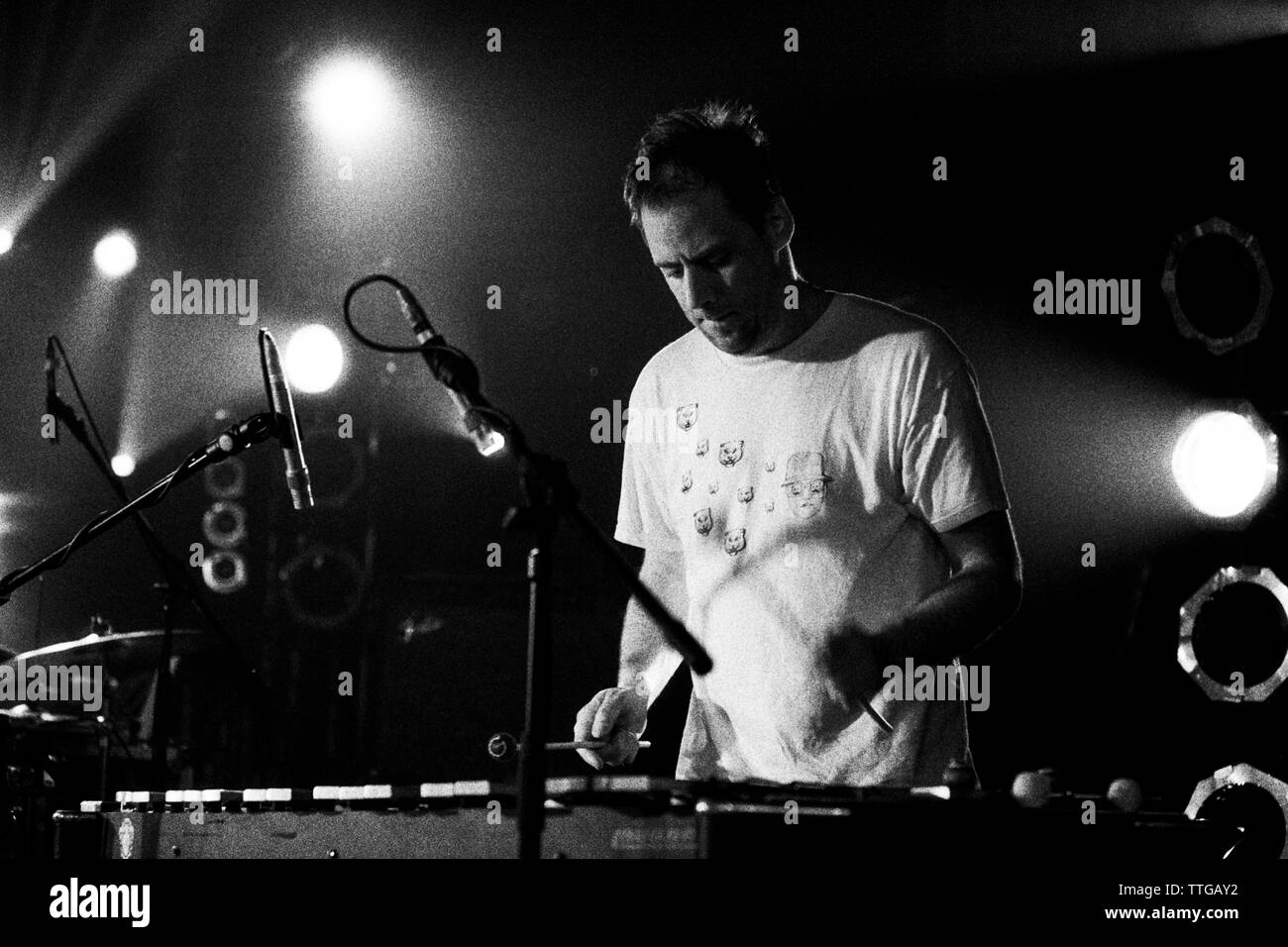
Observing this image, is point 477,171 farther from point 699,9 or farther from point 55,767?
point 55,767

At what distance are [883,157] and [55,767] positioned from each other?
3.07 meters

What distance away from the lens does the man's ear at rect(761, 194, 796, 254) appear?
3006 mm

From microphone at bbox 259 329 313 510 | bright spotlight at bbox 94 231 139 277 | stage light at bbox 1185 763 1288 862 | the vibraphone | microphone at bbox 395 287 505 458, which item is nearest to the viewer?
the vibraphone

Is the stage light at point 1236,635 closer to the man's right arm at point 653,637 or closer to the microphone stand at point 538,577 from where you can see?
the man's right arm at point 653,637

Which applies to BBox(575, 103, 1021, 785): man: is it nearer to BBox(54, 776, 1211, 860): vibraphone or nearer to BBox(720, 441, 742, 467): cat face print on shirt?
BBox(720, 441, 742, 467): cat face print on shirt

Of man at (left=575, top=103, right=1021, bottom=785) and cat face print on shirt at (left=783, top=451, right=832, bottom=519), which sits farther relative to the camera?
cat face print on shirt at (left=783, top=451, right=832, bottom=519)

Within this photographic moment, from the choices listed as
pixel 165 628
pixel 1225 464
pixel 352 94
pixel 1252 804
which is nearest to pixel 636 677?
pixel 165 628

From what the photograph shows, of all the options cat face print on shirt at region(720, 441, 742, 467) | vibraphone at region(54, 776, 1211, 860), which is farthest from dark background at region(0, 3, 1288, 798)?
vibraphone at region(54, 776, 1211, 860)

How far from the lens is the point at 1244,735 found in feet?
13.8

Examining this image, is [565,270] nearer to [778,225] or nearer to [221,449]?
[778,225]

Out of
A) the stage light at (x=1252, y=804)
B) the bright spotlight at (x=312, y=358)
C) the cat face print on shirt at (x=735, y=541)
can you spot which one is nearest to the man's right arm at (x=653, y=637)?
the cat face print on shirt at (x=735, y=541)

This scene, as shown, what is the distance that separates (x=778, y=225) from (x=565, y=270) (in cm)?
165

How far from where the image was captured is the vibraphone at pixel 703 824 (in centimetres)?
178

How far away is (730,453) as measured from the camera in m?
2.95
